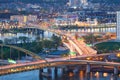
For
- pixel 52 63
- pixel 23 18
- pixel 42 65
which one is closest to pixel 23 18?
pixel 23 18

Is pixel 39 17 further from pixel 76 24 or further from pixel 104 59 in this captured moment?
pixel 104 59

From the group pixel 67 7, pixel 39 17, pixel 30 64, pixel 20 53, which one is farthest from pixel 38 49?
pixel 67 7

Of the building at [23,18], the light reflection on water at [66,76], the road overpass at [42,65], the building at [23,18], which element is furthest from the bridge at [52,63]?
the building at [23,18]

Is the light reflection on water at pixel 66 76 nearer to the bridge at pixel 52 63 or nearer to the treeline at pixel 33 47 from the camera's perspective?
the bridge at pixel 52 63

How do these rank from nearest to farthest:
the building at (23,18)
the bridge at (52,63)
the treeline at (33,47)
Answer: the bridge at (52,63)
the treeline at (33,47)
the building at (23,18)

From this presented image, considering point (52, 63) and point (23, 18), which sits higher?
point (52, 63)

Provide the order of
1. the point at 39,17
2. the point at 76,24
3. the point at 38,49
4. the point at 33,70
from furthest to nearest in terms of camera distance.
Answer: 1. the point at 39,17
2. the point at 76,24
3. the point at 38,49
4. the point at 33,70

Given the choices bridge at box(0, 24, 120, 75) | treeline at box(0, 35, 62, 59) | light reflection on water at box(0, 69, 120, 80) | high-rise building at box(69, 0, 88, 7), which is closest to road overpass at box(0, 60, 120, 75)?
bridge at box(0, 24, 120, 75)

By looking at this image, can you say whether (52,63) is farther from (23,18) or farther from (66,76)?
(23,18)

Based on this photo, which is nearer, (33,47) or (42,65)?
(42,65)

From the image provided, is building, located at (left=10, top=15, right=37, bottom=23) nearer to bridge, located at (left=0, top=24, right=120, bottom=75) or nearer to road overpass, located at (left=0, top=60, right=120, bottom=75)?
bridge, located at (left=0, top=24, right=120, bottom=75)

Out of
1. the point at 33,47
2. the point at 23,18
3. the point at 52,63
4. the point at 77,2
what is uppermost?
the point at 77,2
